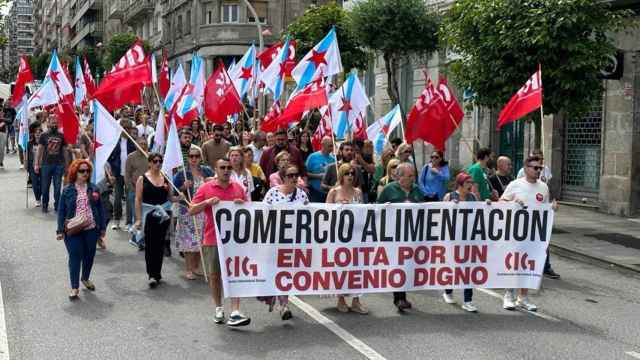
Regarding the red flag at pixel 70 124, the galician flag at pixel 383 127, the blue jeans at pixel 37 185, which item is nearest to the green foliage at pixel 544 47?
the galician flag at pixel 383 127

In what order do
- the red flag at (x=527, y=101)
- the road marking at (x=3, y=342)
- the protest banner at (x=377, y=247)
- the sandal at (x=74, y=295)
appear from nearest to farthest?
the road marking at (x=3, y=342)
the protest banner at (x=377, y=247)
the sandal at (x=74, y=295)
the red flag at (x=527, y=101)

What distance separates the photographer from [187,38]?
167 feet

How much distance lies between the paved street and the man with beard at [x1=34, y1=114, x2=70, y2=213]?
4.45m

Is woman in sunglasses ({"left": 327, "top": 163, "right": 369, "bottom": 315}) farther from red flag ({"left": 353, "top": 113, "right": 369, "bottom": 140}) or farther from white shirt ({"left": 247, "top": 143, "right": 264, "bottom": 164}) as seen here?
red flag ({"left": 353, "top": 113, "right": 369, "bottom": 140})

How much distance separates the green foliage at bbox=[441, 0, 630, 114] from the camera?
13609 millimetres

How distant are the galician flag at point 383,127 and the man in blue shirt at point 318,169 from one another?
11.2 feet

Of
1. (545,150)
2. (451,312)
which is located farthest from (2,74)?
(451,312)

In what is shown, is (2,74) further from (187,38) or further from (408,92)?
(408,92)

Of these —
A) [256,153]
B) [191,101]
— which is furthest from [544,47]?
[191,101]

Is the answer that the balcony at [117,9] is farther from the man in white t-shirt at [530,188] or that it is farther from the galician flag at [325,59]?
the man in white t-shirt at [530,188]

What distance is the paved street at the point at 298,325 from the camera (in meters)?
6.58

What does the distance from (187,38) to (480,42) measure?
38682 millimetres

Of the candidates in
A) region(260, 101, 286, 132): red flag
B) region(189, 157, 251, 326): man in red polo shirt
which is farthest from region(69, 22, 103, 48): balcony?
region(189, 157, 251, 326): man in red polo shirt

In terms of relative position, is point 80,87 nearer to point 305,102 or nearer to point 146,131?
point 146,131
